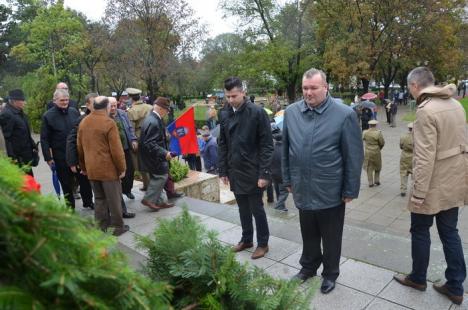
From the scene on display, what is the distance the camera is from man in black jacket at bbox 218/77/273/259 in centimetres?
392

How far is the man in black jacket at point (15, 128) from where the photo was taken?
5.64 m

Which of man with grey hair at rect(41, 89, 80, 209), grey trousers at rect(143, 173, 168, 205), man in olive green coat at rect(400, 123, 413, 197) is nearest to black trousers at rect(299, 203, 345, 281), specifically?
grey trousers at rect(143, 173, 168, 205)

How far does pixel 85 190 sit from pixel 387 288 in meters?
4.74

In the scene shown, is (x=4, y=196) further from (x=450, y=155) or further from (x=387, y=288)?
(x=387, y=288)

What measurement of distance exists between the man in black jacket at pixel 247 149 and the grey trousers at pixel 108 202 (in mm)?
1622

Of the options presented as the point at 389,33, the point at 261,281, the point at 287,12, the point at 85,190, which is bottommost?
the point at 85,190

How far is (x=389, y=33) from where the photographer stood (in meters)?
25.9

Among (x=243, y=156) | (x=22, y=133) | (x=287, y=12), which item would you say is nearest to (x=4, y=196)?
(x=243, y=156)

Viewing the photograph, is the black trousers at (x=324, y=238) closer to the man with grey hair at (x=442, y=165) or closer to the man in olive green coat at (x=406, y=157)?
the man with grey hair at (x=442, y=165)

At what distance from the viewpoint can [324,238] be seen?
3.36m

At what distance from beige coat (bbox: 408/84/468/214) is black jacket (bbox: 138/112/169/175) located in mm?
3676

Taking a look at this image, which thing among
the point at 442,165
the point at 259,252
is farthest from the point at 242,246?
the point at 442,165

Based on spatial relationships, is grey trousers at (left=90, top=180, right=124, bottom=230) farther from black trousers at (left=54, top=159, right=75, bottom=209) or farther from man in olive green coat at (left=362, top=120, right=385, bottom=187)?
man in olive green coat at (left=362, top=120, right=385, bottom=187)

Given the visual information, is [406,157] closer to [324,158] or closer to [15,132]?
[324,158]
